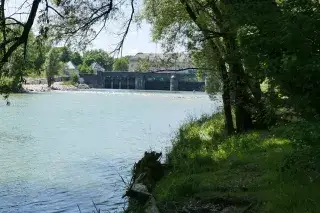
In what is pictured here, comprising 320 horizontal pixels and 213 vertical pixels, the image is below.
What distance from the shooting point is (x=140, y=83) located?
158 m

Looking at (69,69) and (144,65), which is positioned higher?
(69,69)

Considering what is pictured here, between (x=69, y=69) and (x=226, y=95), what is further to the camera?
(x=69, y=69)

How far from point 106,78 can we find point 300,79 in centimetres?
15890

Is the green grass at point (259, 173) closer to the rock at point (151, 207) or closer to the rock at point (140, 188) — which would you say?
the rock at point (151, 207)

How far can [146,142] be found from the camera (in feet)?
87.9

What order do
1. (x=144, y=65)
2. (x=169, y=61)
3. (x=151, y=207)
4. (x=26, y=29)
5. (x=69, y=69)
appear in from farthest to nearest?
(x=69, y=69), (x=144, y=65), (x=169, y=61), (x=26, y=29), (x=151, y=207)

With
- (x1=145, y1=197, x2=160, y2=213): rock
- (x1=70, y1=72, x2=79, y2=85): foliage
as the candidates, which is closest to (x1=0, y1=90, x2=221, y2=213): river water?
(x1=145, y1=197, x2=160, y2=213): rock

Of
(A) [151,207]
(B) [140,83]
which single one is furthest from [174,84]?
(A) [151,207]

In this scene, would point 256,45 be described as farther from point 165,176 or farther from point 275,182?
point 165,176

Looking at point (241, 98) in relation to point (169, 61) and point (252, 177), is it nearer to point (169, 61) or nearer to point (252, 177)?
point (169, 61)

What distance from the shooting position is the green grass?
20.7ft

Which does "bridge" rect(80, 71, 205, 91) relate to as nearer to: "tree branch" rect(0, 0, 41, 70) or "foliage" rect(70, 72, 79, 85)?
"foliage" rect(70, 72, 79, 85)

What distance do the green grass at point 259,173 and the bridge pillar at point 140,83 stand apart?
Answer: 142 metres

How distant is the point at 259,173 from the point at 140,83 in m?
149
